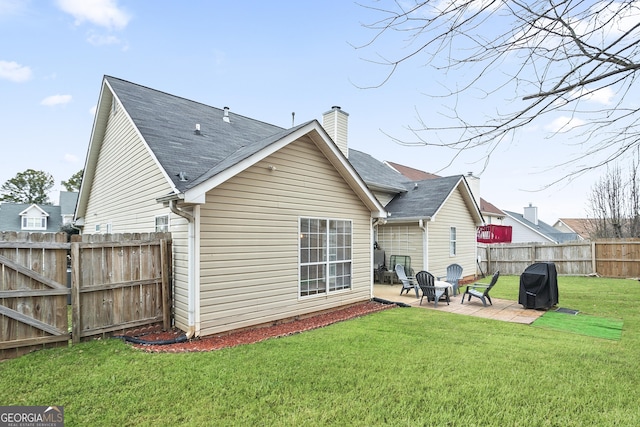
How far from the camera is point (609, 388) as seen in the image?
3773 mm

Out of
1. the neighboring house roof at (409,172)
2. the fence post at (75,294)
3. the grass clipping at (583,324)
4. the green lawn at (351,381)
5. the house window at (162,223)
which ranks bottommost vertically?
the grass clipping at (583,324)

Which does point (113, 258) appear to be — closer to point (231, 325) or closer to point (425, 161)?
point (231, 325)

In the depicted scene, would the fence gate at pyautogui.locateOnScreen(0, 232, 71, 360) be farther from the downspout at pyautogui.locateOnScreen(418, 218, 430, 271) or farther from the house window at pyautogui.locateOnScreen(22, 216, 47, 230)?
the house window at pyautogui.locateOnScreen(22, 216, 47, 230)

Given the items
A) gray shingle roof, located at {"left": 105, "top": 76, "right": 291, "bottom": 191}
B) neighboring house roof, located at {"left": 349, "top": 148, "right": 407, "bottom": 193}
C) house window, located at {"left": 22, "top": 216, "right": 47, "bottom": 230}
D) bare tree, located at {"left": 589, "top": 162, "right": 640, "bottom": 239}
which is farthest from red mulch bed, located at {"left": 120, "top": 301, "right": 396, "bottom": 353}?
house window, located at {"left": 22, "top": 216, "right": 47, "bottom": 230}

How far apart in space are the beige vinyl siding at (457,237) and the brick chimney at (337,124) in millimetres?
4554

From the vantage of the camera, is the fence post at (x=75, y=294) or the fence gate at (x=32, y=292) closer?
the fence gate at (x=32, y=292)

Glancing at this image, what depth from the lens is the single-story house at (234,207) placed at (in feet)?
19.5

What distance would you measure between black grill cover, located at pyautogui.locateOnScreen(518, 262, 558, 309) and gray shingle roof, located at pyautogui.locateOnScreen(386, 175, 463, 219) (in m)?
4.04

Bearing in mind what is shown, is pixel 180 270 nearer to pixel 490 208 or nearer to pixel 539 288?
pixel 539 288

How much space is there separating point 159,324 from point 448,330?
222 inches

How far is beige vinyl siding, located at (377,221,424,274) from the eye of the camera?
12.4 m

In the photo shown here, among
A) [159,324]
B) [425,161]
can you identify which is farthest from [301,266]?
[425,161]

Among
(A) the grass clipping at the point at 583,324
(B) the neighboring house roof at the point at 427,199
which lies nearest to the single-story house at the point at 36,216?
(B) the neighboring house roof at the point at 427,199

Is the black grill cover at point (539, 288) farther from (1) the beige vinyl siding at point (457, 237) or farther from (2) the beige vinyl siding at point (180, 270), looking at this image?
(2) the beige vinyl siding at point (180, 270)
